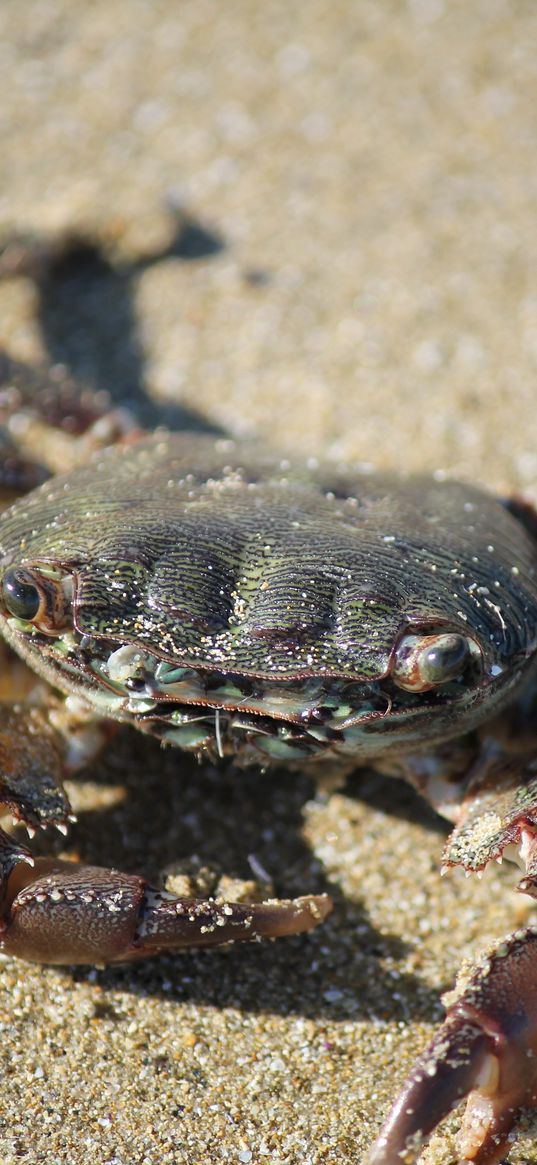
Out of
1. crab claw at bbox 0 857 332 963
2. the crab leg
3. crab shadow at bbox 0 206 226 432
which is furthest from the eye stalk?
crab shadow at bbox 0 206 226 432

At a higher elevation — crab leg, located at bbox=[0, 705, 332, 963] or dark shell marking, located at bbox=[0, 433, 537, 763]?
dark shell marking, located at bbox=[0, 433, 537, 763]

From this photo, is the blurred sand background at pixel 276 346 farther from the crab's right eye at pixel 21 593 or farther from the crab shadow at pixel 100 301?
the crab's right eye at pixel 21 593

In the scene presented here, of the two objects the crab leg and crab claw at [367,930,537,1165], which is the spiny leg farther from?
the crab leg

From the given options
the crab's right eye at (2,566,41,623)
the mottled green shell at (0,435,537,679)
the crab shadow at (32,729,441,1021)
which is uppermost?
the mottled green shell at (0,435,537,679)

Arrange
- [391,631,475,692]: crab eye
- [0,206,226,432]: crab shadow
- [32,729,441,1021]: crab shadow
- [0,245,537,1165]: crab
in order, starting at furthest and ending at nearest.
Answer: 1. [0,206,226,432]: crab shadow
2. [32,729,441,1021]: crab shadow
3. [391,631,475,692]: crab eye
4. [0,245,537,1165]: crab

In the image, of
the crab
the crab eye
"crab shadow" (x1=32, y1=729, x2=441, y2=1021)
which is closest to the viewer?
the crab

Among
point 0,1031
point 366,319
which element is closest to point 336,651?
point 0,1031

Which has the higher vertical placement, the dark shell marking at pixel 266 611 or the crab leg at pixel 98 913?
the dark shell marking at pixel 266 611

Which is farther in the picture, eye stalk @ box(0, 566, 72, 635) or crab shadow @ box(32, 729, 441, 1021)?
crab shadow @ box(32, 729, 441, 1021)

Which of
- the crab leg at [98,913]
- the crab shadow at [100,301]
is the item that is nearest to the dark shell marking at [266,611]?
the crab leg at [98,913]
